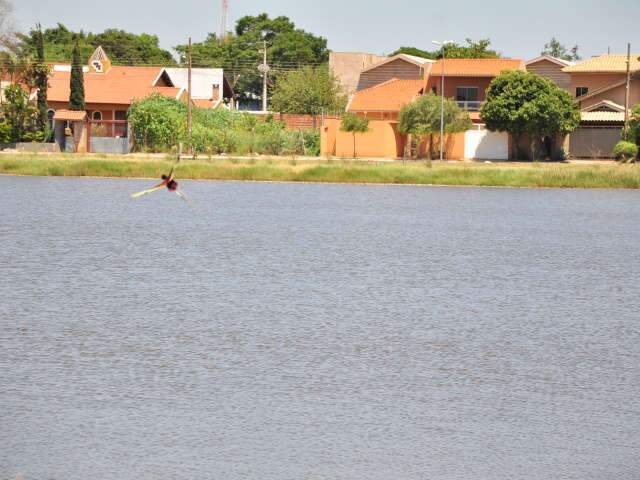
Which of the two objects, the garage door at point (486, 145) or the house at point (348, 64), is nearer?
the garage door at point (486, 145)

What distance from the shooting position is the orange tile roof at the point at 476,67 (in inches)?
3605

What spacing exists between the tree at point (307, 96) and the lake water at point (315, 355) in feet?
220

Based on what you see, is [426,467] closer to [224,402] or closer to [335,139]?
[224,402]

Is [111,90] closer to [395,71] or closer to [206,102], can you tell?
[206,102]

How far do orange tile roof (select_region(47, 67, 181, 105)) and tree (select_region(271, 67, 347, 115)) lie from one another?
17471mm

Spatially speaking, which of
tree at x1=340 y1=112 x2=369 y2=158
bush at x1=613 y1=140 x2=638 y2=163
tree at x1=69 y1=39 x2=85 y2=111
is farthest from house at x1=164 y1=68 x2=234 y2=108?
bush at x1=613 y1=140 x2=638 y2=163

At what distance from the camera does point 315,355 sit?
1911cm

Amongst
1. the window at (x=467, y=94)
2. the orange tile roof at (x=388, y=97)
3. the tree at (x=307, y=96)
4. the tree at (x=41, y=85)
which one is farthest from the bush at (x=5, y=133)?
the window at (x=467, y=94)

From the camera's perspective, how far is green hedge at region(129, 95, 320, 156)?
3221 inches

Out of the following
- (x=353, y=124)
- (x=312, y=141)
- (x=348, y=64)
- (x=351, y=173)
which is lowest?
(x=351, y=173)

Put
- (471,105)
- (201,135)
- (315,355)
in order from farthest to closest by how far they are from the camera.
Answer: (471,105) < (201,135) < (315,355)

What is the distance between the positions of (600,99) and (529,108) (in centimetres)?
1296

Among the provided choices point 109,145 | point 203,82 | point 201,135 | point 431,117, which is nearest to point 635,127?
point 431,117

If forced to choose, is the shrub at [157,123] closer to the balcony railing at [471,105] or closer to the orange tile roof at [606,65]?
the balcony railing at [471,105]
